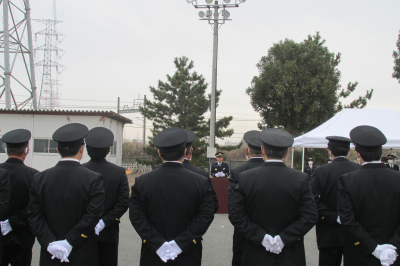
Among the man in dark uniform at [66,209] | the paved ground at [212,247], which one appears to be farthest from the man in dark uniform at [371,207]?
the paved ground at [212,247]

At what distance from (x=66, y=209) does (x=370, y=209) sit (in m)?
2.61

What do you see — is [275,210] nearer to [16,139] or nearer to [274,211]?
[274,211]

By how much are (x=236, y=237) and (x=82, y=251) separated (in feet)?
6.52

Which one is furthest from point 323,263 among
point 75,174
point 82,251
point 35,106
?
point 35,106

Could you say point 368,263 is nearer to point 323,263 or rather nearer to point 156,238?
point 323,263

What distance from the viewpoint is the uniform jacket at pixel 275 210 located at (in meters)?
2.52

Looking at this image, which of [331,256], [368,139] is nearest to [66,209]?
[368,139]

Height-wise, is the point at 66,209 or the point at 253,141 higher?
the point at 253,141

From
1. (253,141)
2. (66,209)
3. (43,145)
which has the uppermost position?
(253,141)

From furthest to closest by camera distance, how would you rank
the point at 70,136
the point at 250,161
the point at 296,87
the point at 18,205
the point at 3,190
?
the point at 296,87
the point at 250,161
the point at 18,205
the point at 3,190
the point at 70,136

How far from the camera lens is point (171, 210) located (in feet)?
8.57

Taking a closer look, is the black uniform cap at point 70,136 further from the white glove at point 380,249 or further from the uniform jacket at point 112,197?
the white glove at point 380,249

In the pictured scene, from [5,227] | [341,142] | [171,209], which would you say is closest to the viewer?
[171,209]

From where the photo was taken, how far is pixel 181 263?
262cm
